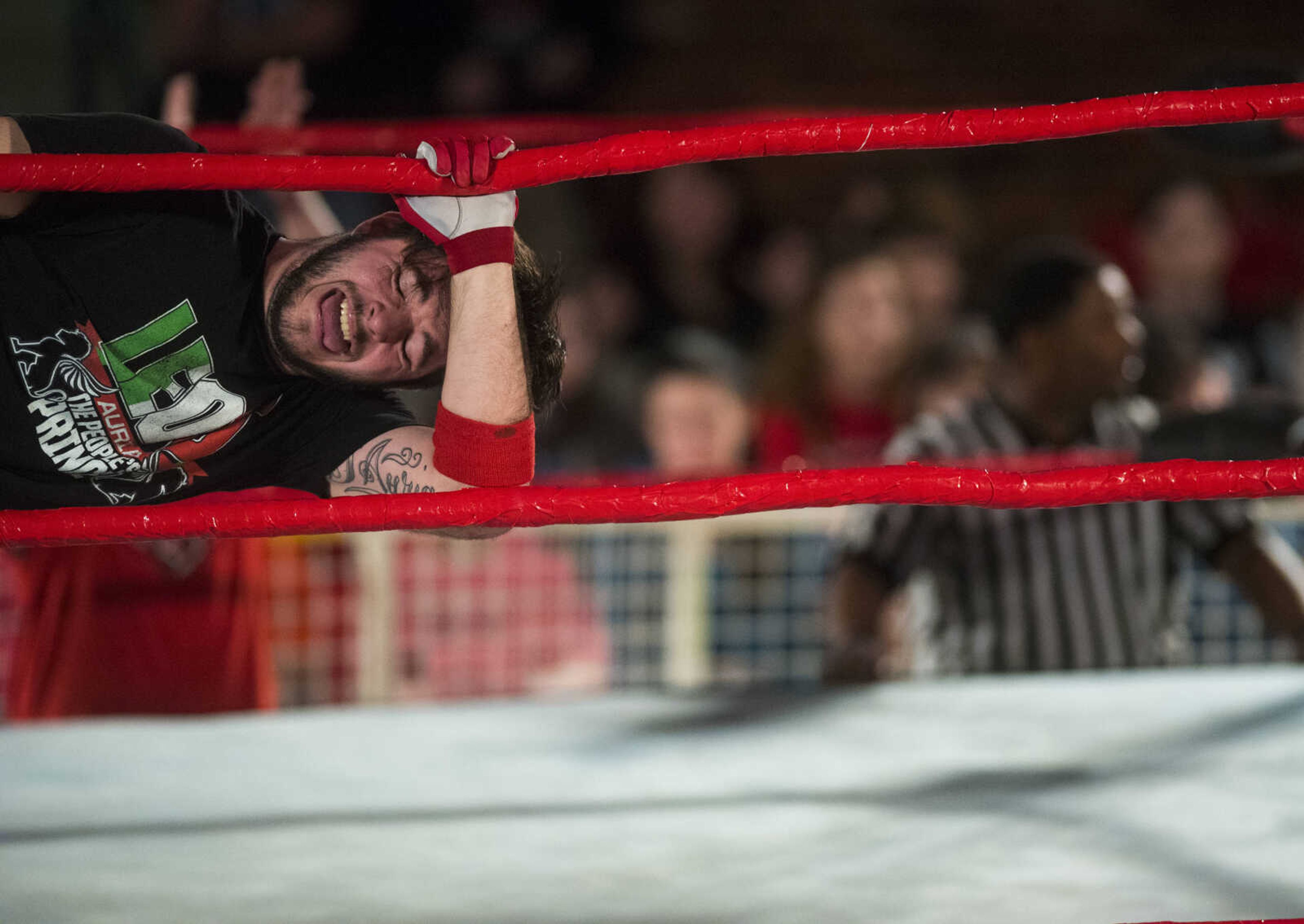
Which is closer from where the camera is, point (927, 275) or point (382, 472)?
point (382, 472)

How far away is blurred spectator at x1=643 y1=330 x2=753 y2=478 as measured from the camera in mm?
2217

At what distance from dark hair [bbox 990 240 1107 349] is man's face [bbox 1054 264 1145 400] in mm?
16

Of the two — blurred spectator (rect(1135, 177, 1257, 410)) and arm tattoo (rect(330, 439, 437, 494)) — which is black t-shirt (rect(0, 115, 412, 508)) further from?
blurred spectator (rect(1135, 177, 1257, 410))

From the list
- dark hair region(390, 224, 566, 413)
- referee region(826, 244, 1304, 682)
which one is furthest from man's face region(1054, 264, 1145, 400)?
dark hair region(390, 224, 566, 413)

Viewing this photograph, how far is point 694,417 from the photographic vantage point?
2.22 meters

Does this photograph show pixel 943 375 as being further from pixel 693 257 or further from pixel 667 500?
pixel 667 500

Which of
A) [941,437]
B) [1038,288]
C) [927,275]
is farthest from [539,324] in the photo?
[927,275]

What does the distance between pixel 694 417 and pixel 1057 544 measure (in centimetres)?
76

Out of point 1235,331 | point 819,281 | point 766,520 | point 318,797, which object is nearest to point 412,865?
point 318,797

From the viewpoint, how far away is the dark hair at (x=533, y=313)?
867mm

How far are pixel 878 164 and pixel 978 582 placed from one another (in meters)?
1.94

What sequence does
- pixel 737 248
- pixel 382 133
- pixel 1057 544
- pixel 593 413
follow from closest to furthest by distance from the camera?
1. pixel 382 133
2. pixel 1057 544
3. pixel 593 413
4. pixel 737 248

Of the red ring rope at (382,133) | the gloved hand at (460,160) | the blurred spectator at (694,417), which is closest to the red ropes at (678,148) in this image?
the gloved hand at (460,160)

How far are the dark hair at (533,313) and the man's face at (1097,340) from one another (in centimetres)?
96
